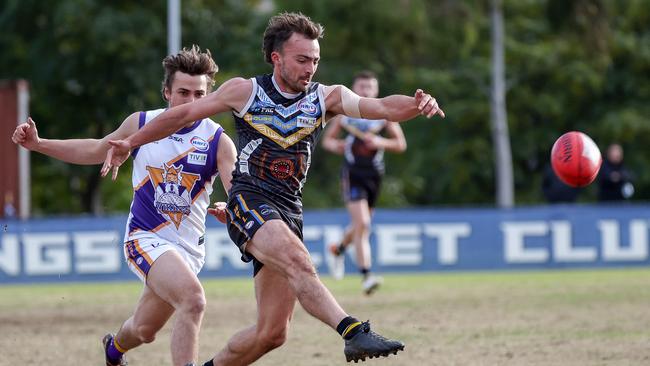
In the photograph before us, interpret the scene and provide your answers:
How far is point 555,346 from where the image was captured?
419 inches

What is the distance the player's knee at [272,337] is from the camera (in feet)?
25.0

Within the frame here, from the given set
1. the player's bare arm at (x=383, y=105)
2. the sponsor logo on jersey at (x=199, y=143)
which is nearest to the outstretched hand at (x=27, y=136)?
the sponsor logo on jersey at (x=199, y=143)

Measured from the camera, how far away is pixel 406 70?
41000 mm

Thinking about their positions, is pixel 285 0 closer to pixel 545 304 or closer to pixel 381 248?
pixel 381 248

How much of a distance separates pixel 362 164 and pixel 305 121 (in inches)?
370

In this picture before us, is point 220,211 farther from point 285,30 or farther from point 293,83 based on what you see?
point 285,30

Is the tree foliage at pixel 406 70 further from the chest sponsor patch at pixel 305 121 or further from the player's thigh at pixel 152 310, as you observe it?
the chest sponsor patch at pixel 305 121

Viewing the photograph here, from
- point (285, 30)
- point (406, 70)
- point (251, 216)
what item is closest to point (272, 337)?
point (251, 216)

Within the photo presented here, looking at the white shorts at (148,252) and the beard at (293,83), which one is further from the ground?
the beard at (293,83)

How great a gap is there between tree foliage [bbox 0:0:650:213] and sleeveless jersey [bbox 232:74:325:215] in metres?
27.1

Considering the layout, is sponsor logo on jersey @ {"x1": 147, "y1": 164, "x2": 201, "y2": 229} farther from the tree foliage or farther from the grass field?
the tree foliage

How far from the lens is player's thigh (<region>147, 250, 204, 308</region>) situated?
310 inches

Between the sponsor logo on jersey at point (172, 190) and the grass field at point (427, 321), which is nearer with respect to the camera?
the sponsor logo on jersey at point (172, 190)

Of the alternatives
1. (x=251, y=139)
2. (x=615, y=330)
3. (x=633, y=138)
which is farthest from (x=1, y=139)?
(x=633, y=138)
